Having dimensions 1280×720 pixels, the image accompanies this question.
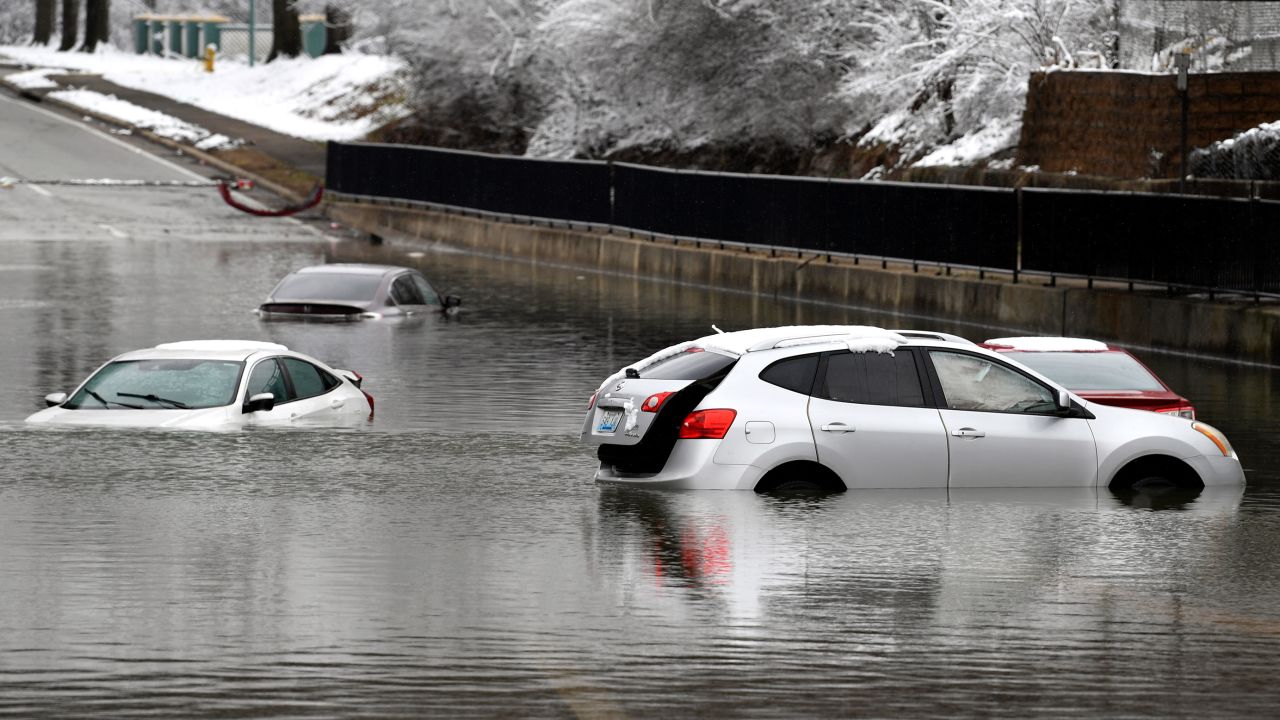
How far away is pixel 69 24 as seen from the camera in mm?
108938

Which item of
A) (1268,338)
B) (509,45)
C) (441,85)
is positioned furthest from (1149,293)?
(441,85)

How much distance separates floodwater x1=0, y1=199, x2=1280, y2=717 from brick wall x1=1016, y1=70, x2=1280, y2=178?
16.3m

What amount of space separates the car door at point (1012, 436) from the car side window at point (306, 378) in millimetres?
6090

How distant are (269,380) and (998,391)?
6.41 meters

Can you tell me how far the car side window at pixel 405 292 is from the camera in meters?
31.8

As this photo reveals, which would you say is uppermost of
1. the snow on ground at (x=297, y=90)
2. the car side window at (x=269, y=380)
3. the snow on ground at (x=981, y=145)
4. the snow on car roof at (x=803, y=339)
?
the snow on ground at (x=297, y=90)

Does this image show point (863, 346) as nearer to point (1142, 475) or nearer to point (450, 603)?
point (1142, 475)

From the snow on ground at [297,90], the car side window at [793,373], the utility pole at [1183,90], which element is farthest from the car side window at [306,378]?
the snow on ground at [297,90]

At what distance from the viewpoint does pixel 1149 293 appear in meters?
30.2

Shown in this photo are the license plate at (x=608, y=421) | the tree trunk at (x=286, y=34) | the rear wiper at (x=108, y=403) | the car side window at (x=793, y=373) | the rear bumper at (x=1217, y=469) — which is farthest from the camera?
the tree trunk at (x=286, y=34)

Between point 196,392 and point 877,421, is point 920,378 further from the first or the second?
point 196,392

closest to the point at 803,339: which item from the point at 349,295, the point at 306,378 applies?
the point at 306,378

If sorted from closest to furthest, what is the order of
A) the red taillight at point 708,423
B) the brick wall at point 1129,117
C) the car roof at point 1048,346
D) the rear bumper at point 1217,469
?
the red taillight at point 708,423 < the rear bumper at point 1217,469 < the car roof at point 1048,346 < the brick wall at point 1129,117

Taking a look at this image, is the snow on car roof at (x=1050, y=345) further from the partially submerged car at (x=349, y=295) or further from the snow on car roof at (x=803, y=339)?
the partially submerged car at (x=349, y=295)
